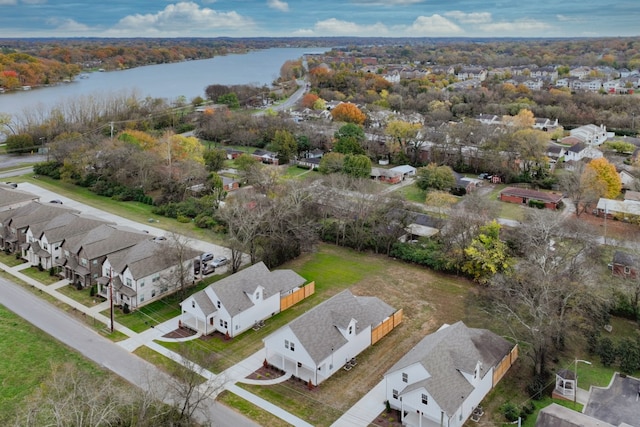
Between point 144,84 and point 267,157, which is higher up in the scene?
point 144,84

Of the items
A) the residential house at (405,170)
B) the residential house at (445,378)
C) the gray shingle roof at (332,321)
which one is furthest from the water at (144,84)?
the residential house at (445,378)

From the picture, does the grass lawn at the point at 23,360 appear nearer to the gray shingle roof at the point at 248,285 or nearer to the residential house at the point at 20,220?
the gray shingle roof at the point at 248,285

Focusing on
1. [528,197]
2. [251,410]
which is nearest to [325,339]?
[251,410]

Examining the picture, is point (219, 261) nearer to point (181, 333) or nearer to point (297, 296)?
point (297, 296)

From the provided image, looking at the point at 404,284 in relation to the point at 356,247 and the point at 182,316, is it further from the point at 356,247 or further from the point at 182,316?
the point at 182,316

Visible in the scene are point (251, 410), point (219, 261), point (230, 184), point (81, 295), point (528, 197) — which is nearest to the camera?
point (251, 410)

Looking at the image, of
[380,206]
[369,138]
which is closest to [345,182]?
[380,206]

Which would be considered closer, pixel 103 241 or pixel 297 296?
pixel 297 296
